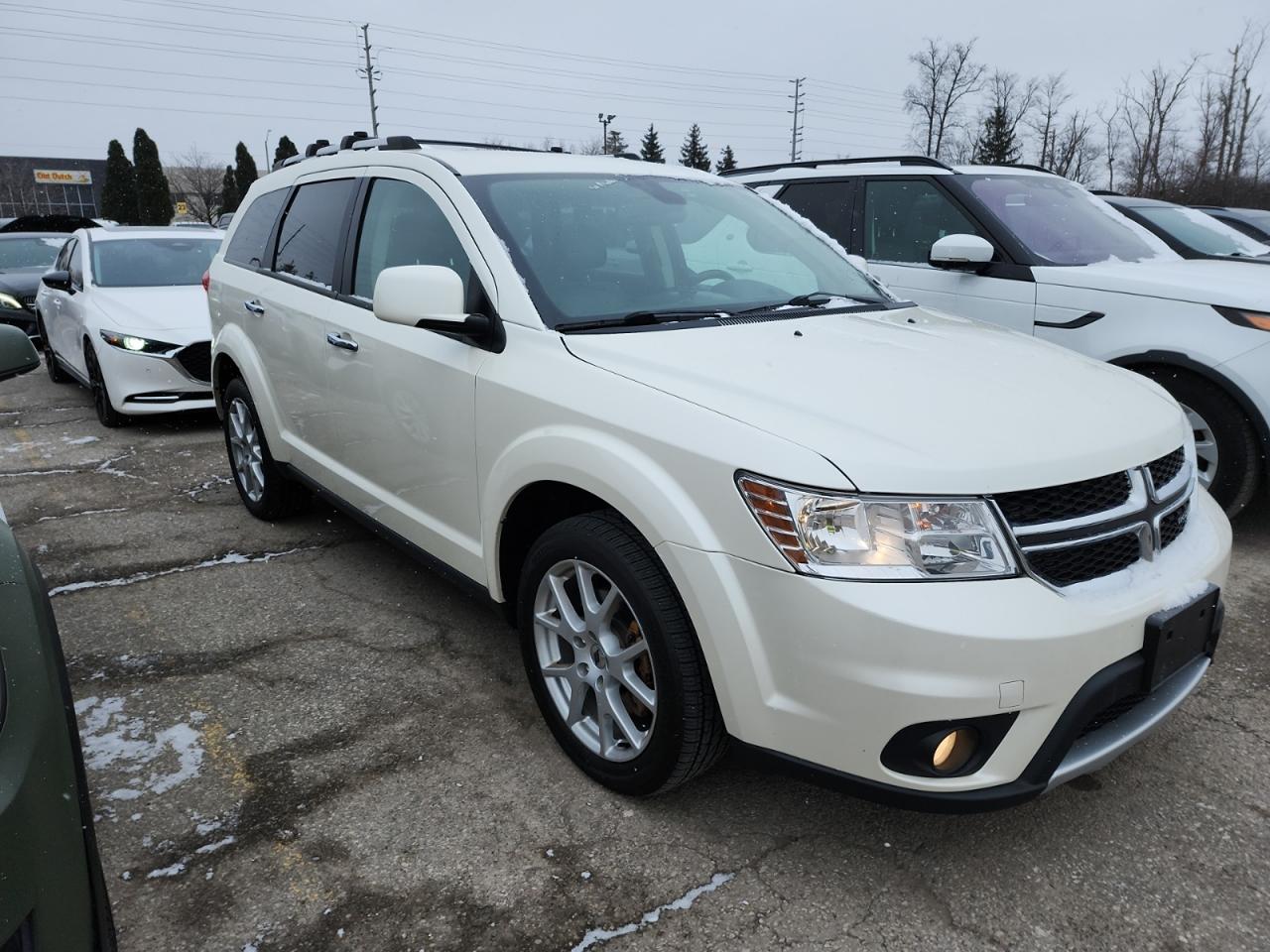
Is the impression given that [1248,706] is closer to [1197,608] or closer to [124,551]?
[1197,608]

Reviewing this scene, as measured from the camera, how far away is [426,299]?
2.63 meters

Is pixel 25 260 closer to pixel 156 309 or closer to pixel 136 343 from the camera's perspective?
pixel 156 309

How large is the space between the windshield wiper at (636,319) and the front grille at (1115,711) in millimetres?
1532

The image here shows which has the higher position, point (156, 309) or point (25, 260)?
point (25, 260)

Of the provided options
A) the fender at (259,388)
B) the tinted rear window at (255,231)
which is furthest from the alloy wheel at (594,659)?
the tinted rear window at (255,231)

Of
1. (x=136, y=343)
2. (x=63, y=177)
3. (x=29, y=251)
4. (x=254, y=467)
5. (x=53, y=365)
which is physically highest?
(x=63, y=177)

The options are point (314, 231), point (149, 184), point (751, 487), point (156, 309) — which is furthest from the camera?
point (149, 184)

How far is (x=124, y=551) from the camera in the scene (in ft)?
14.8

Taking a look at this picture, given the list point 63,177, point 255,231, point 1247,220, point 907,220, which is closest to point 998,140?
point 1247,220

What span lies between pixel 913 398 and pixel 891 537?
46 centimetres

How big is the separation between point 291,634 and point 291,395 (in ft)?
3.69

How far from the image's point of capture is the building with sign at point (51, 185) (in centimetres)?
6988

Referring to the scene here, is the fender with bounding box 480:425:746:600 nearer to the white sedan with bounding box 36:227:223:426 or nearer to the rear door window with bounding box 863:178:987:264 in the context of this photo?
the rear door window with bounding box 863:178:987:264

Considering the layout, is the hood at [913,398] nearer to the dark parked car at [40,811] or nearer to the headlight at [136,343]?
the dark parked car at [40,811]
